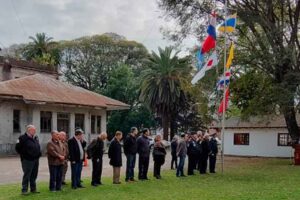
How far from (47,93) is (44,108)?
121 centimetres

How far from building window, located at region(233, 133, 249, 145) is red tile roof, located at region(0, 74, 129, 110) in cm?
1053

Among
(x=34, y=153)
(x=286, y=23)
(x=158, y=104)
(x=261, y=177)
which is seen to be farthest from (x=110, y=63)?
(x=34, y=153)

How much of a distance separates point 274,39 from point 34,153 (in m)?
17.4

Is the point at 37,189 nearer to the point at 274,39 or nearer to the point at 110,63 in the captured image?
the point at 274,39

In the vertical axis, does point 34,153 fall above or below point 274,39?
below

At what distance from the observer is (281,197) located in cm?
1288

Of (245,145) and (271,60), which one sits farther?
(245,145)

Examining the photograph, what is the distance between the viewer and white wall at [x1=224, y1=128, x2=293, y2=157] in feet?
131

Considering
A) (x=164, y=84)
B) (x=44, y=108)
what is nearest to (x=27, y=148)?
(x=44, y=108)

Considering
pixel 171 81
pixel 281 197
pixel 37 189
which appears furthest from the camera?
pixel 171 81

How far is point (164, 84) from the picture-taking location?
5378 cm

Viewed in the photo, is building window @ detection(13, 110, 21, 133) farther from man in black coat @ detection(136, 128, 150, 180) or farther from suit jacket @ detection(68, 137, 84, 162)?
suit jacket @ detection(68, 137, 84, 162)

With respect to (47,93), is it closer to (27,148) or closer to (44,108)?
(44,108)


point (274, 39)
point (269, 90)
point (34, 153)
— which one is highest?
point (274, 39)
